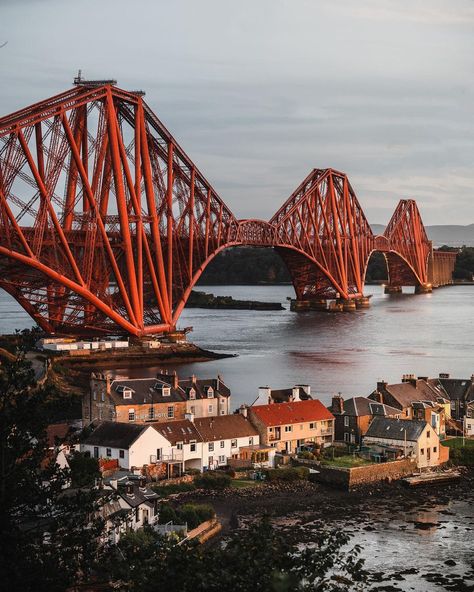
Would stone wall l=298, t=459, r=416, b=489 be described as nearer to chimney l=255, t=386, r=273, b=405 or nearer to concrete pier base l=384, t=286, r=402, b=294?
chimney l=255, t=386, r=273, b=405

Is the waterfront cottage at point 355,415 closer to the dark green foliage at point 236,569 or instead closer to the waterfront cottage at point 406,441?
the waterfront cottage at point 406,441

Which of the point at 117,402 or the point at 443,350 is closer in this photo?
the point at 117,402

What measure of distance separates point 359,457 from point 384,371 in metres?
26.3

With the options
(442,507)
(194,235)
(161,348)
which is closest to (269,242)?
(194,235)

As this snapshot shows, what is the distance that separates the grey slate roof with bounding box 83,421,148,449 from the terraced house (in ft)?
7.62

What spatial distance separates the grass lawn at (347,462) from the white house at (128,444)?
5.81 m

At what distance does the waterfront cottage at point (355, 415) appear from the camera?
1526 inches

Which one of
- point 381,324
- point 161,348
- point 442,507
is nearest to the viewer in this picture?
point 442,507

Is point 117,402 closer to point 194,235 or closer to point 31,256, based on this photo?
point 31,256

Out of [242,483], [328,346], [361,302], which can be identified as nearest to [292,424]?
[242,483]

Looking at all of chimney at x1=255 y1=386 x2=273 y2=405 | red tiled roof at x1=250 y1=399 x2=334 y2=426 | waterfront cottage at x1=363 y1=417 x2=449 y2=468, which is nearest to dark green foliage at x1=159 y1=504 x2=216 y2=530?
red tiled roof at x1=250 y1=399 x2=334 y2=426

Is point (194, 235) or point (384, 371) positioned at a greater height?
Answer: point (194, 235)

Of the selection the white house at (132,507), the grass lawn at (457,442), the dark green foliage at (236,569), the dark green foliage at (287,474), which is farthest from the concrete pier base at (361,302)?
the dark green foliage at (236,569)

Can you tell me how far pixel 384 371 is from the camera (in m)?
62.4
